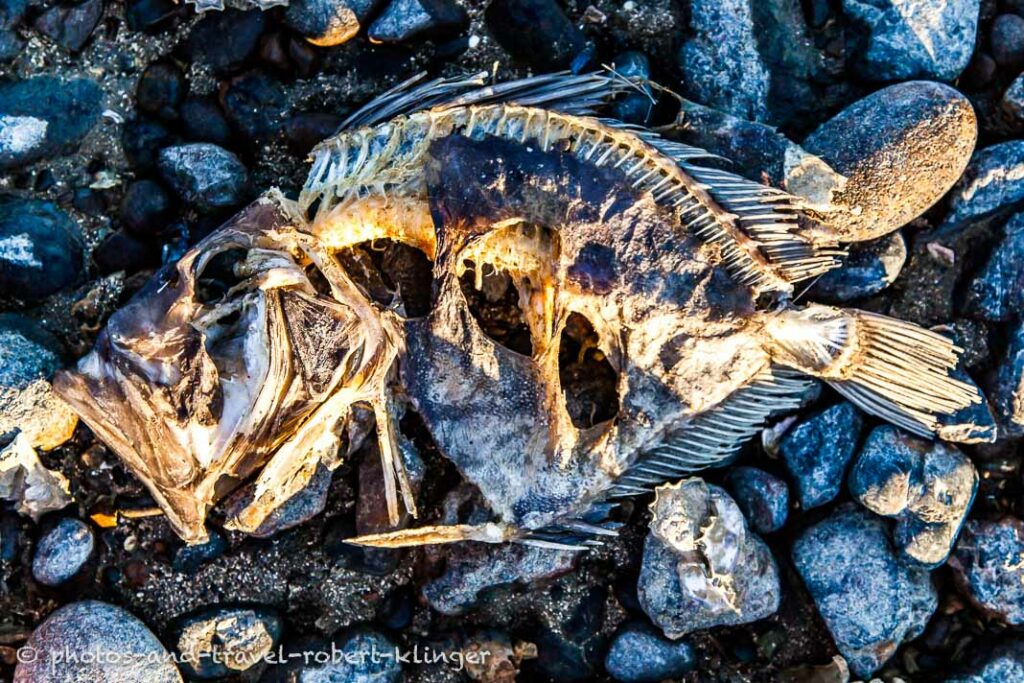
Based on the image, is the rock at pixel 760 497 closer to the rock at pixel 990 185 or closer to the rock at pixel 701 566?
the rock at pixel 701 566

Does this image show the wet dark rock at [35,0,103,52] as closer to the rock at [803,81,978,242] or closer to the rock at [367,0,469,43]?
the rock at [367,0,469,43]

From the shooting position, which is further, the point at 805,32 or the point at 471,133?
the point at 805,32

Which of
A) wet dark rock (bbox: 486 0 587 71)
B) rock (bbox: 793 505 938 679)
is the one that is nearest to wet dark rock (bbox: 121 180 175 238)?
wet dark rock (bbox: 486 0 587 71)

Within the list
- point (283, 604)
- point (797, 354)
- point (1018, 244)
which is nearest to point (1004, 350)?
point (1018, 244)

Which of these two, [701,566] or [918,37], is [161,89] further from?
[918,37]

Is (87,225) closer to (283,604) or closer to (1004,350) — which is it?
(283,604)

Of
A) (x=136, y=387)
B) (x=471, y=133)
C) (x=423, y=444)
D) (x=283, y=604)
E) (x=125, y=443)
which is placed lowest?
(x=283, y=604)

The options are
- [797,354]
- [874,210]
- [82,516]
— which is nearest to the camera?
[797,354]
